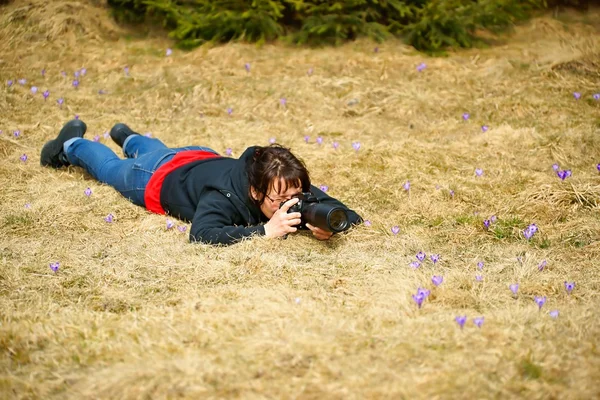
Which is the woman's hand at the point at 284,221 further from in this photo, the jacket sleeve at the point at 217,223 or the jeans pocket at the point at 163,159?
the jeans pocket at the point at 163,159

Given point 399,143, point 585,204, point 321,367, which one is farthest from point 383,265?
point 399,143

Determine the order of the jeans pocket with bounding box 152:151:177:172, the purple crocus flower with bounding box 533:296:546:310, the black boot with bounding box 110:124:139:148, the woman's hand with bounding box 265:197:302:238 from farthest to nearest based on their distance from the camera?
the black boot with bounding box 110:124:139:148 → the jeans pocket with bounding box 152:151:177:172 → the woman's hand with bounding box 265:197:302:238 → the purple crocus flower with bounding box 533:296:546:310

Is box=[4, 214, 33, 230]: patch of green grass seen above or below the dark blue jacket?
below

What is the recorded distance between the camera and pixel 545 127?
6.16 meters

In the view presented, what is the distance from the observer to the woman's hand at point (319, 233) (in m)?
3.85

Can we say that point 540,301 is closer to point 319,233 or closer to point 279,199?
point 319,233

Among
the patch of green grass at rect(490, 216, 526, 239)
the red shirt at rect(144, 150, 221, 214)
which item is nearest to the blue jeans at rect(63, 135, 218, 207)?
the red shirt at rect(144, 150, 221, 214)

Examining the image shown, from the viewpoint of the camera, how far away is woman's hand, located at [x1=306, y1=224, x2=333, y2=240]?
385 cm

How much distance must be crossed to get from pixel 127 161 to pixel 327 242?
177 cm

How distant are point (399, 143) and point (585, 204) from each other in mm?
1799

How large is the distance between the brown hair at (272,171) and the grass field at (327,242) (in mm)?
335

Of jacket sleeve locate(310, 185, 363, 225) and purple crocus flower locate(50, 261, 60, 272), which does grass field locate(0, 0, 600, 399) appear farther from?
jacket sleeve locate(310, 185, 363, 225)

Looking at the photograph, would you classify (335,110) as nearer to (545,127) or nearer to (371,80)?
(371,80)

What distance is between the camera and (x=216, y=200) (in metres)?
3.95
